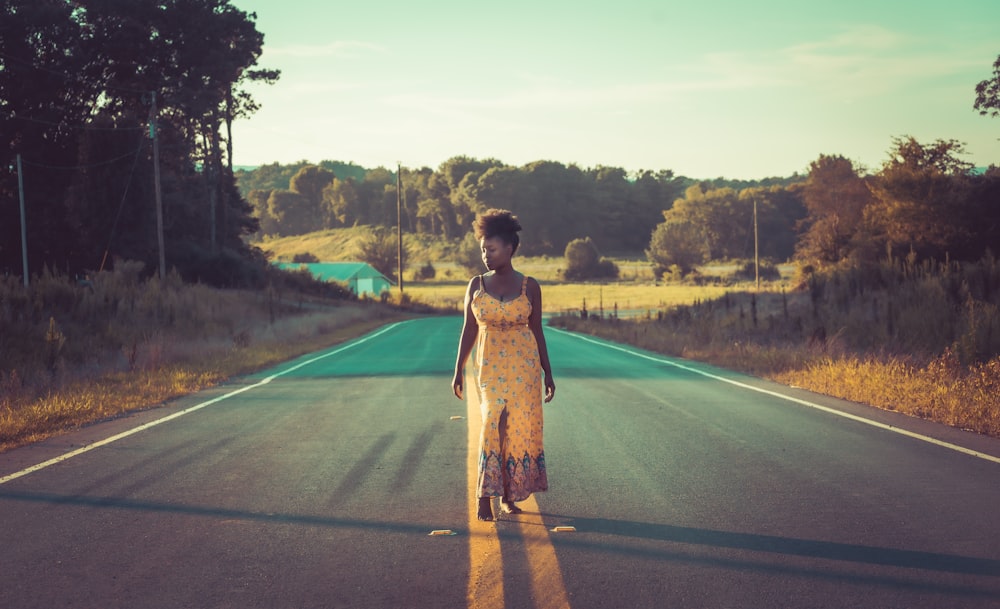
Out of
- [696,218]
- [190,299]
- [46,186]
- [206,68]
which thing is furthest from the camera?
[696,218]

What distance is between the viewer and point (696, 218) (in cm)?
12825

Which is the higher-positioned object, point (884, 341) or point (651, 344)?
point (884, 341)

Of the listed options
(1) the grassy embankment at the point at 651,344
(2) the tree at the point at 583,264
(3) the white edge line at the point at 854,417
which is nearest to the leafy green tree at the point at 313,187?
(2) the tree at the point at 583,264

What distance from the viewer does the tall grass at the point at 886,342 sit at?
11773 mm

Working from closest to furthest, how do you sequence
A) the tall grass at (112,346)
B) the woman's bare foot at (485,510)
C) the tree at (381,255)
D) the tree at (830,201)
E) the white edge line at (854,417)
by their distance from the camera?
the woman's bare foot at (485,510) < the white edge line at (854,417) < the tall grass at (112,346) < the tree at (830,201) < the tree at (381,255)

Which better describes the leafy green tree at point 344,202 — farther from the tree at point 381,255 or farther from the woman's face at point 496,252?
the woman's face at point 496,252

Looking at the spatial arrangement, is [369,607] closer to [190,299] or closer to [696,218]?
[190,299]

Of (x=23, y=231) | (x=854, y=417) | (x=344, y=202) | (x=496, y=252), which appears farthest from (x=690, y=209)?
(x=496, y=252)

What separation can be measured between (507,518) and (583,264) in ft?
372

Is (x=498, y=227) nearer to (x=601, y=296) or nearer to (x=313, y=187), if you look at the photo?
(x=601, y=296)

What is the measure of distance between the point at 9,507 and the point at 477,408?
6.18 meters

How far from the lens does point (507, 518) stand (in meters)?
6.34

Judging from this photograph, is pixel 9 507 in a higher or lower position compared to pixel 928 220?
lower

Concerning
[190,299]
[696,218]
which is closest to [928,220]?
[190,299]
